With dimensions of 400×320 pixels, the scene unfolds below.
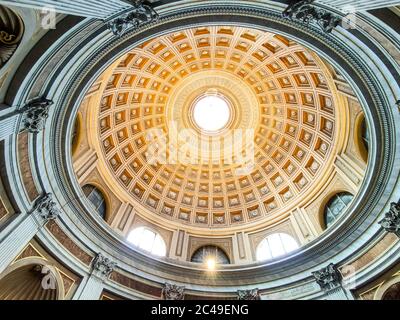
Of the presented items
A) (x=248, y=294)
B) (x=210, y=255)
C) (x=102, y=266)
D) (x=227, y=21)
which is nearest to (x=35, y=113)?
(x=227, y=21)

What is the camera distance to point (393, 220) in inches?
432

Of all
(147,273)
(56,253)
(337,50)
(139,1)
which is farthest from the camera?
(147,273)

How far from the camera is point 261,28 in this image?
10.1 meters

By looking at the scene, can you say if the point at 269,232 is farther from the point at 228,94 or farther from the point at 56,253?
the point at 56,253

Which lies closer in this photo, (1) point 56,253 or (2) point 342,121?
(1) point 56,253

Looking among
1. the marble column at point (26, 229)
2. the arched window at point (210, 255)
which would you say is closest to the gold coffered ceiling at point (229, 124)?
the arched window at point (210, 255)

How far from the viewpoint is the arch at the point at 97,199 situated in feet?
54.8

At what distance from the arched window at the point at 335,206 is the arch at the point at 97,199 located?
1326 centimetres

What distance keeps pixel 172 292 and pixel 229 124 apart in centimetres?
1441

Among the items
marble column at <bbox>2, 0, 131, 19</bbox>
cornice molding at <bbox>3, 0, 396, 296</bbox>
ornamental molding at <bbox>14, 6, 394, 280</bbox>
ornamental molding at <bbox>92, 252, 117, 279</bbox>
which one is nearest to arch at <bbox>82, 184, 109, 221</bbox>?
cornice molding at <bbox>3, 0, 396, 296</bbox>

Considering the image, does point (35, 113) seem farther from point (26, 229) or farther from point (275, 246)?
point (275, 246)

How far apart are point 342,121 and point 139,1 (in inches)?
503

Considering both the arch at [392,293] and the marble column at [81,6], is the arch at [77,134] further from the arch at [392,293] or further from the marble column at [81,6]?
the arch at [392,293]
